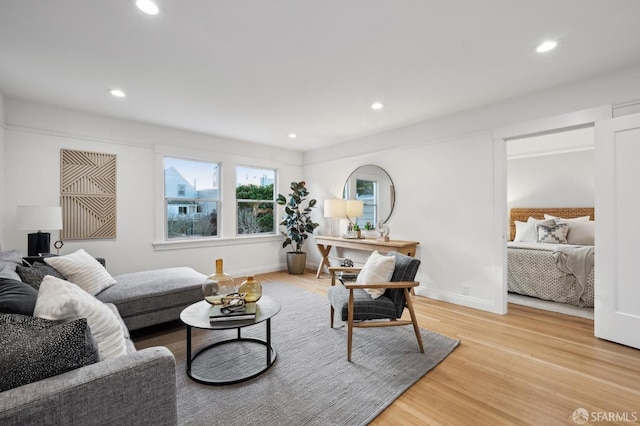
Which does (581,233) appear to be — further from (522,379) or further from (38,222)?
(38,222)

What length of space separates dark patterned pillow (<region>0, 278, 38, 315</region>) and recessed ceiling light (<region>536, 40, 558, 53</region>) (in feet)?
11.6

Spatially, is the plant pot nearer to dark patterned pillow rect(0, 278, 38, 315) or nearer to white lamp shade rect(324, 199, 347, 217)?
white lamp shade rect(324, 199, 347, 217)

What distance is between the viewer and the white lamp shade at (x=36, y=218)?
2.91 meters

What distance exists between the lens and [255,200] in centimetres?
548

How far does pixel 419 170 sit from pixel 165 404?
3867 mm

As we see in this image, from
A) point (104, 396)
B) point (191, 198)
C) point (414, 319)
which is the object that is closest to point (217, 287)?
point (104, 396)

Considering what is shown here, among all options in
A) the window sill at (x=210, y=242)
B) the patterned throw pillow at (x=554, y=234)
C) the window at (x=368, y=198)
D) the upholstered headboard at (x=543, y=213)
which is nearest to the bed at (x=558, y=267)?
the patterned throw pillow at (x=554, y=234)

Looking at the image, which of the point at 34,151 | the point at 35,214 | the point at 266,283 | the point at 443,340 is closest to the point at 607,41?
the point at 443,340

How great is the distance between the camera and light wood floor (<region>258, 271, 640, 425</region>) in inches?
67.3

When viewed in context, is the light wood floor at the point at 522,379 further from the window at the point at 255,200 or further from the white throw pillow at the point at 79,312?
the window at the point at 255,200

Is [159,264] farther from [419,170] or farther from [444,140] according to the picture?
[444,140]

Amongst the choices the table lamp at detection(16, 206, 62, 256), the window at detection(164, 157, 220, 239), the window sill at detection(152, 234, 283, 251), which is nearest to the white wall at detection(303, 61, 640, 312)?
the window sill at detection(152, 234, 283, 251)

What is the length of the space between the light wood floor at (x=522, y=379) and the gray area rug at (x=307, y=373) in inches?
5.1

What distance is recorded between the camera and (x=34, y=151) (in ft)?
11.2
